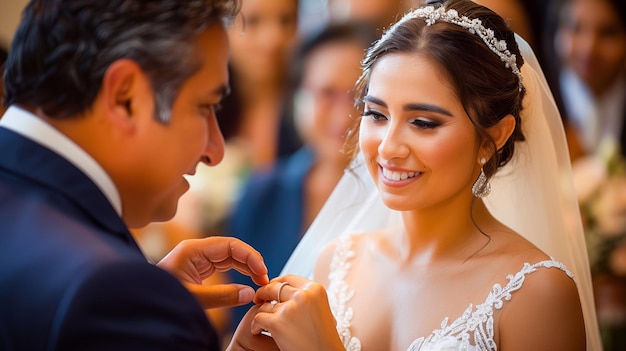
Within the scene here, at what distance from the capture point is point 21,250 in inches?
57.0

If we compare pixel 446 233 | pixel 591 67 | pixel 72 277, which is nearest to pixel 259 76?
pixel 591 67

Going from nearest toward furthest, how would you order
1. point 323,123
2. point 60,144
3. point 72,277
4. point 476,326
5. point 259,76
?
point 72,277 → point 60,144 → point 476,326 → point 323,123 → point 259,76

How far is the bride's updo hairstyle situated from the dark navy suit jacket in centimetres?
96

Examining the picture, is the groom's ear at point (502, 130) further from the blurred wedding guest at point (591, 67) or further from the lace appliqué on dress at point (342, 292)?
the blurred wedding guest at point (591, 67)

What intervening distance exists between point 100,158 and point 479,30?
1.09 m

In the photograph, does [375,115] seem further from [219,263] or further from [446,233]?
[219,263]

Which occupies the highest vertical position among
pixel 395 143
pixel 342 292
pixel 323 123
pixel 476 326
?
pixel 395 143

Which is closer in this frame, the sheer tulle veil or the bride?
the bride

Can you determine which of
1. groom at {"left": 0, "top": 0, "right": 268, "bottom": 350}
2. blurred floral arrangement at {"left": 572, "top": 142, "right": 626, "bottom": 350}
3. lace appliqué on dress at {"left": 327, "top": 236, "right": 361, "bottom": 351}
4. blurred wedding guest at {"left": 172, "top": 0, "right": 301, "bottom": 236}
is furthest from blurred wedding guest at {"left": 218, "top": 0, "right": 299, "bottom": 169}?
groom at {"left": 0, "top": 0, "right": 268, "bottom": 350}

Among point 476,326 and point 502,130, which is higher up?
point 502,130

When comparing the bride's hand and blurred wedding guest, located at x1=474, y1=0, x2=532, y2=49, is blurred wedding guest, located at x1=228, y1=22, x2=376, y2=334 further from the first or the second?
the bride's hand

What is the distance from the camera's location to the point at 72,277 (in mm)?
1377

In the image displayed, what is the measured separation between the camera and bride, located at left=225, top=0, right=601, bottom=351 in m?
2.06

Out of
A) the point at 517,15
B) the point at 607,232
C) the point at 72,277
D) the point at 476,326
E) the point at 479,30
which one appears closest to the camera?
the point at 72,277
